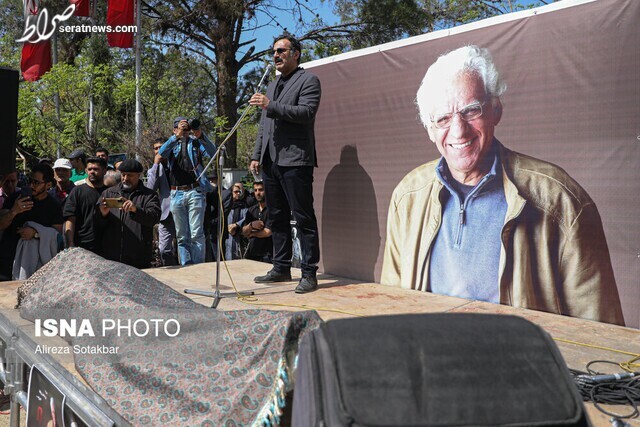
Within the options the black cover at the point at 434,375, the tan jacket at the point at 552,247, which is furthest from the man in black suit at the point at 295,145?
the black cover at the point at 434,375

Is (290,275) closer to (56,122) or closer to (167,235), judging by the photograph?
(167,235)

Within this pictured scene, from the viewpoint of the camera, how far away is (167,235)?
20.0 ft

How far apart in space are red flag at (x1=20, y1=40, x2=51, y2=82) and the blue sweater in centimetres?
1400

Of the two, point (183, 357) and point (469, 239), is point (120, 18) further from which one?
point (183, 357)

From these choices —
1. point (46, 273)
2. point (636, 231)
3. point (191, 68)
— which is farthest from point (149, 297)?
point (191, 68)

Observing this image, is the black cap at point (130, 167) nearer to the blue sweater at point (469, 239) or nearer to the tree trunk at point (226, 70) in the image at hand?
the blue sweater at point (469, 239)

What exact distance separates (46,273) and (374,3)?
1165cm

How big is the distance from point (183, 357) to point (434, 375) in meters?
1.24

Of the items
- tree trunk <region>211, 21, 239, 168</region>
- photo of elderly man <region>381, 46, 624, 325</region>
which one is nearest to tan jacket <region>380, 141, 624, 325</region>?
photo of elderly man <region>381, 46, 624, 325</region>

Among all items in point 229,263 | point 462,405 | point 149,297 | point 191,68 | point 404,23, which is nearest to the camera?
point 462,405

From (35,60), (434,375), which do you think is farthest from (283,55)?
(35,60)

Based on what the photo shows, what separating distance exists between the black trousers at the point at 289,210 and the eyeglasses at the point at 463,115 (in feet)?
3.23

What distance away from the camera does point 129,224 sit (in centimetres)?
493

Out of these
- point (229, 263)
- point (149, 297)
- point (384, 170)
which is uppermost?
point (384, 170)
